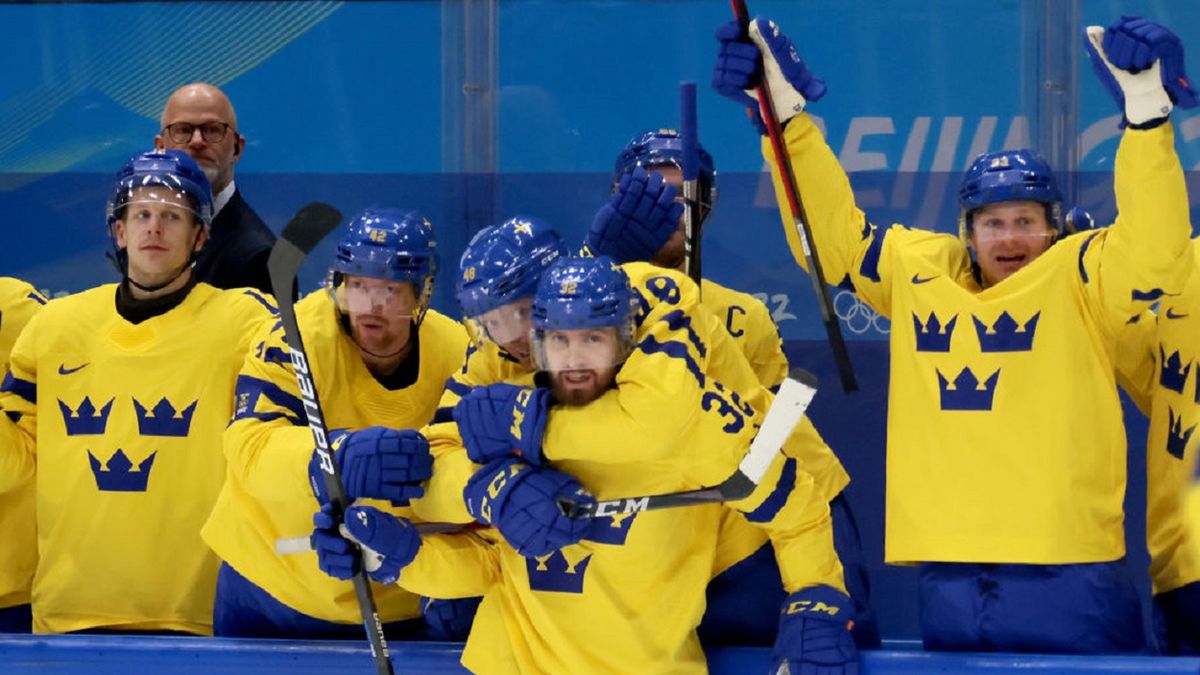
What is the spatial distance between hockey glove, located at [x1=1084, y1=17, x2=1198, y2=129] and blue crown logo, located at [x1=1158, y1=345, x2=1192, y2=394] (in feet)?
1.66

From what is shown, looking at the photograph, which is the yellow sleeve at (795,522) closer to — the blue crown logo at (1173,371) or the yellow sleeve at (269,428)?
the blue crown logo at (1173,371)

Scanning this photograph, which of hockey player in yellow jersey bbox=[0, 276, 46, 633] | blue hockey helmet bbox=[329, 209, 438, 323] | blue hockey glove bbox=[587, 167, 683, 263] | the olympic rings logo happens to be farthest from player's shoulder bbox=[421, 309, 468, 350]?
the olympic rings logo

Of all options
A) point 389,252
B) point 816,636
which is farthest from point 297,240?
point 816,636

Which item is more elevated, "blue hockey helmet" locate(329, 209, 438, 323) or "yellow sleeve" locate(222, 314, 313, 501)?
"blue hockey helmet" locate(329, 209, 438, 323)

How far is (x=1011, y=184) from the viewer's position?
3.04m

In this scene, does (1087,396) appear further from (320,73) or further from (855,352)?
(320,73)

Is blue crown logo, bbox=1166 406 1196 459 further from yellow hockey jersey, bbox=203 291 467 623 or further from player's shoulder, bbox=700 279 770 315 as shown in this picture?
yellow hockey jersey, bbox=203 291 467 623

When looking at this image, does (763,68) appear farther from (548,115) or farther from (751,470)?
(548,115)

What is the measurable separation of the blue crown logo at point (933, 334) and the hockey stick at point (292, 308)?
3.47 feet

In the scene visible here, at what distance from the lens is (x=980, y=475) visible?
2.97 m

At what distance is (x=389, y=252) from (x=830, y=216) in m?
0.82

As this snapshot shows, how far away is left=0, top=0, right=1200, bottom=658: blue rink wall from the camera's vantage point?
160 inches

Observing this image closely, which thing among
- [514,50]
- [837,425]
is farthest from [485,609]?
[514,50]

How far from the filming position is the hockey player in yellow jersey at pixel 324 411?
3027 millimetres
